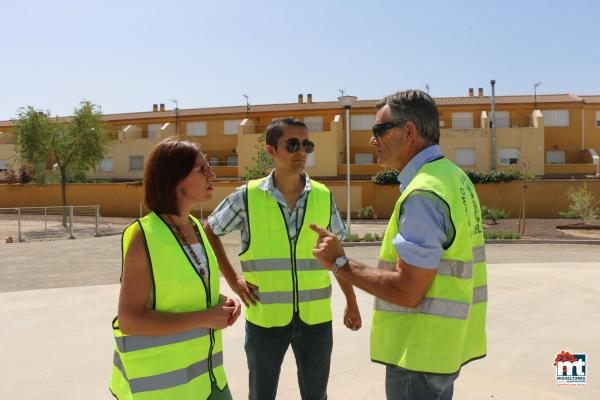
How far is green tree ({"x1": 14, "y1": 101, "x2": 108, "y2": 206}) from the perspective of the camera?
29.1m

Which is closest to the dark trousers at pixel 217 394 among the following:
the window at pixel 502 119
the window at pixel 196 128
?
the window at pixel 502 119

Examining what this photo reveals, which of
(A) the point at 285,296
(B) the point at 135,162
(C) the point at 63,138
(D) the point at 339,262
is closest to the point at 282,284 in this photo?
(A) the point at 285,296

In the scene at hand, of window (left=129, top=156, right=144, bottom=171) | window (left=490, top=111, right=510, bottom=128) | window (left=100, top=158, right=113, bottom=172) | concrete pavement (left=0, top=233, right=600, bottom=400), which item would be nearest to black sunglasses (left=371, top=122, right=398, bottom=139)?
concrete pavement (left=0, top=233, right=600, bottom=400)

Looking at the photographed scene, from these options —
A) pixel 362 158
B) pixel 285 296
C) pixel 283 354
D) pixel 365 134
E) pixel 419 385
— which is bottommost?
pixel 283 354

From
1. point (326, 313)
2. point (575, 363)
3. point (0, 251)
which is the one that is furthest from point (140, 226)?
point (0, 251)

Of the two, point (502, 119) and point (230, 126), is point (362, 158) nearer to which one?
point (502, 119)

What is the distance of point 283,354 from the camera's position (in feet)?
10.3

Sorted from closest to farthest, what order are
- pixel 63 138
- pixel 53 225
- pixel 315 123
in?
pixel 53 225 → pixel 63 138 → pixel 315 123

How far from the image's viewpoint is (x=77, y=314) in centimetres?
710

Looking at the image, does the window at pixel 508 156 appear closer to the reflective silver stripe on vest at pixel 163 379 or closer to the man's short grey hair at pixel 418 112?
the man's short grey hair at pixel 418 112

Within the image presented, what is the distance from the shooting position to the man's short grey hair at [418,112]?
2.27 metres

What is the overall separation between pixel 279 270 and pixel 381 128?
115 centimetres

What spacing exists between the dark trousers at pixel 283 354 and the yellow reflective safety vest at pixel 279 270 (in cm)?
5

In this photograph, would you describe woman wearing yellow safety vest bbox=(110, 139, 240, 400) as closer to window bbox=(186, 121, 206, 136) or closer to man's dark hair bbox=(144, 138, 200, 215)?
man's dark hair bbox=(144, 138, 200, 215)
